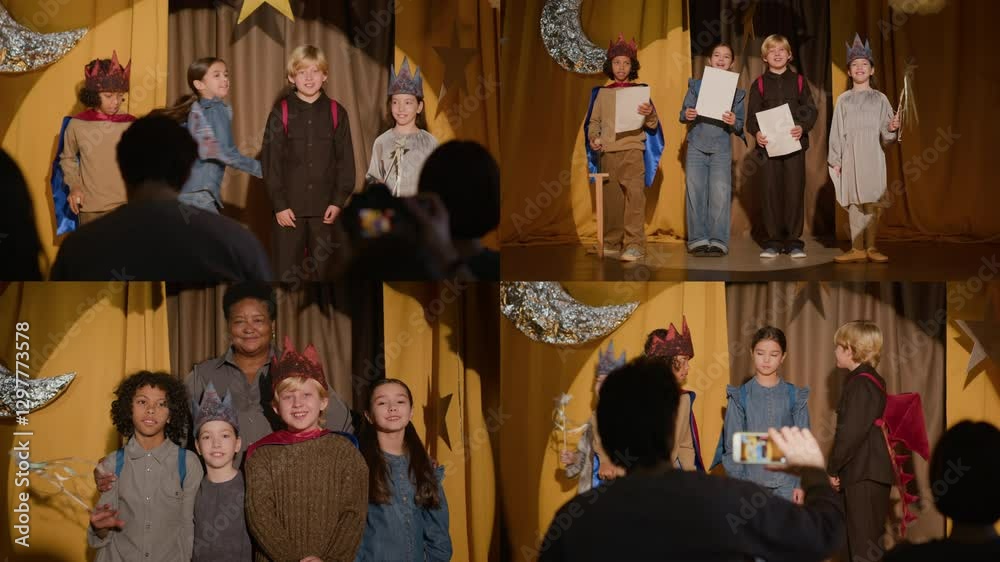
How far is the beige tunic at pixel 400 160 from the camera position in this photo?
405 centimetres

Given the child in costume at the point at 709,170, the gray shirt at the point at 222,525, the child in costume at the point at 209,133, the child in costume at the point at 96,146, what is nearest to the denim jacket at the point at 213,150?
the child in costume at the point at 209,133

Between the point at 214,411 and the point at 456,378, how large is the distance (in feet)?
2.77

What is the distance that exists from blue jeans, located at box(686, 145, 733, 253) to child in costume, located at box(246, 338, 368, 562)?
1664 mm

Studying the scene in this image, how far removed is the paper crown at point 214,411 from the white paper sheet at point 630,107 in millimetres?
1813

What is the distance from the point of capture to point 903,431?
3.99m

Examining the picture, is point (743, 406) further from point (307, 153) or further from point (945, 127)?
point (945, 127)

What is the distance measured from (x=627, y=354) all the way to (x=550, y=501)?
1.89 feet

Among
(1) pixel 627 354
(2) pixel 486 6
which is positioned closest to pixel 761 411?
(1) pixel 627 354

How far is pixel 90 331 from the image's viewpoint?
3994 millimetres

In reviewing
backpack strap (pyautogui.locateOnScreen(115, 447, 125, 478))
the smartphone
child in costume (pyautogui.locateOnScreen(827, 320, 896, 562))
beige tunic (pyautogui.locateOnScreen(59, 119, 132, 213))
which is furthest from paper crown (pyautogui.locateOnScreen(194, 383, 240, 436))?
child in costume (pyautogui.locateOnScreen(827, 320, 896, 562))

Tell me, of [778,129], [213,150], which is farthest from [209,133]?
[778,129]

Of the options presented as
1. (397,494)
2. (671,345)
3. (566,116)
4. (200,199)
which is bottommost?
(397,494)

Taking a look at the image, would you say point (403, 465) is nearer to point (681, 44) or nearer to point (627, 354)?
point (627, 354)

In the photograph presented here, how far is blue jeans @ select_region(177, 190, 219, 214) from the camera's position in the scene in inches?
154
